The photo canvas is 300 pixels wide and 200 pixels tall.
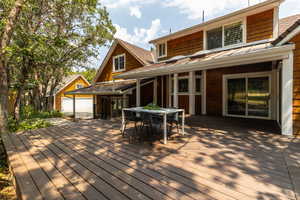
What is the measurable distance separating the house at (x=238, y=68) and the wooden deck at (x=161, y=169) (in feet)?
7.31

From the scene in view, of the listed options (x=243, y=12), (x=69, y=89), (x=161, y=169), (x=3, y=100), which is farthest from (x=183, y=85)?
(x=69, y=89)

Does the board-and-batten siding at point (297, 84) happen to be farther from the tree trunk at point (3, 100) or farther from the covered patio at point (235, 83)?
the tree trunk at point (3, 100)

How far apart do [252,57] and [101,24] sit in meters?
9.32

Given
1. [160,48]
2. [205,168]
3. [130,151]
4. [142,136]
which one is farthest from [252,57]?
[160,48]

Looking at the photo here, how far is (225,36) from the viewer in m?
7.07

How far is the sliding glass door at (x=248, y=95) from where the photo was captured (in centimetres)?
654

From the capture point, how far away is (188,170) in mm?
2447

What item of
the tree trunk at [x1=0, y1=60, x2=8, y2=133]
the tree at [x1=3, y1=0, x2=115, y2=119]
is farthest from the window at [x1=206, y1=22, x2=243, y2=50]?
the tree trunk at [x1=0, y1=60, x2=8, y2=133]

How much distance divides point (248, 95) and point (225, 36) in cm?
311

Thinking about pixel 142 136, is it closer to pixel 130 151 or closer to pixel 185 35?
pixel 130 151

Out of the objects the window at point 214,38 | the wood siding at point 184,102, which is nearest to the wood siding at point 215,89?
the wood siding at point 184,102

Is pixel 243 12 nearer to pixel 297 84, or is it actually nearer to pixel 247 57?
pixel 247 57

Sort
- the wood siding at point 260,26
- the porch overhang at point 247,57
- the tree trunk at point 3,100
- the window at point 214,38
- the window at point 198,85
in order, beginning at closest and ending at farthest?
the porch overhang at point 247,57 < the tree trunk at point 3,100 < the wood siding at point 260,26 < the window at point 214,38 < the window at point 198,85

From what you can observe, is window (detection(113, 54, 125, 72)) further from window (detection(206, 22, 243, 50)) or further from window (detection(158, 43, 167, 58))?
window (detection(206, 22, 243, 50))
